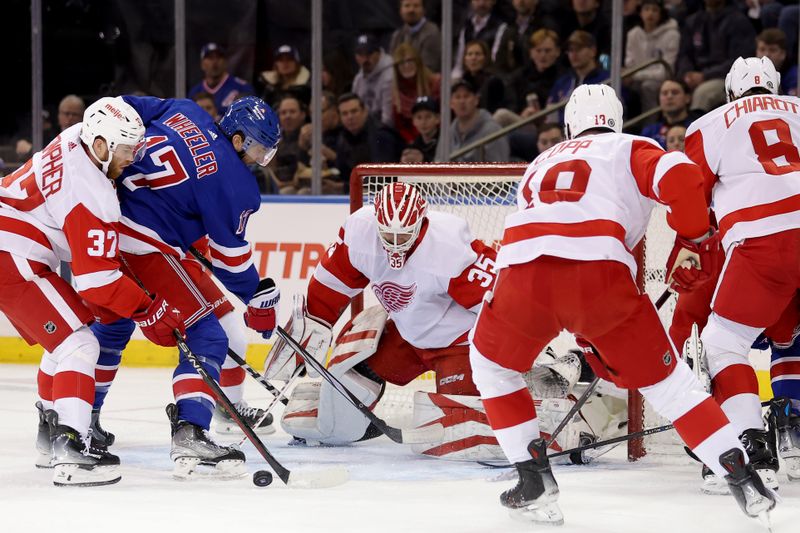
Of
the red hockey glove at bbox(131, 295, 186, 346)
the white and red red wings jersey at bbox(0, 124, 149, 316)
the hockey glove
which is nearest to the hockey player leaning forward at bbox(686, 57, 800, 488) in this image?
the hockey glove

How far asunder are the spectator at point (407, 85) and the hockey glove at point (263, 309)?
7.70 feet

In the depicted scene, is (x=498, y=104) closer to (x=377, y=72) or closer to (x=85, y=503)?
(x=377, y=72)

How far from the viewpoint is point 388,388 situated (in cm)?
490

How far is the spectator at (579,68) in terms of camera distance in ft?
19.1

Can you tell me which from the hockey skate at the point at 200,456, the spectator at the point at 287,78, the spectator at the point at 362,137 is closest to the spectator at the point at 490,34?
the spectator at the point at 362,137

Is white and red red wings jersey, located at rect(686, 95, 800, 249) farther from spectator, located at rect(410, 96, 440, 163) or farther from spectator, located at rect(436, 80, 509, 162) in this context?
spectator, located at rect(410, 96, 440, 163)

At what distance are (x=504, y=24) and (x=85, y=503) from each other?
3.60 m

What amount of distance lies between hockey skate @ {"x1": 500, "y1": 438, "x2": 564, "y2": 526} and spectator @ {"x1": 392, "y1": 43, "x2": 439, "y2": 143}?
3.23 m

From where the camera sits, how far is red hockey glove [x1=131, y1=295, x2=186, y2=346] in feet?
11.4

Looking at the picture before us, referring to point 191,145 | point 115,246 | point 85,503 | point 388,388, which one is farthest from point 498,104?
point 85,503

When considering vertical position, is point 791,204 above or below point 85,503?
above

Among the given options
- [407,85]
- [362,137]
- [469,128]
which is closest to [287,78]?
[362,137]

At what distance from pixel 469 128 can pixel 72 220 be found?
2.89 m

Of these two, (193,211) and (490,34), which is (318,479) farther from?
(490,34)
